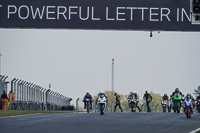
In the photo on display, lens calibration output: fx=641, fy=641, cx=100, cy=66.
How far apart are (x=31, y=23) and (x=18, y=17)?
1.91 feet

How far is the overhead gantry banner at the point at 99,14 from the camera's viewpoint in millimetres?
25875

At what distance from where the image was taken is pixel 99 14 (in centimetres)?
2598

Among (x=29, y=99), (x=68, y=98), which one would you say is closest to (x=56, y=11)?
(x=29, y=99)

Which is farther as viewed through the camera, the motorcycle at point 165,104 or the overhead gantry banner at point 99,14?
the motorcycle at point 165,104

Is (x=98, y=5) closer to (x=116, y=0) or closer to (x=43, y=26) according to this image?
(x=116, y=0)

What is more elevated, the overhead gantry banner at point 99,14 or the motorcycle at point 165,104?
the overhead gantry banner at point 99,14

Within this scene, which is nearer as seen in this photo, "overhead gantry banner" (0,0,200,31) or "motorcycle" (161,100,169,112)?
"overhead gantry banner" (0,0,200,31)

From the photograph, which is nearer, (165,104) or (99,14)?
(99,14)

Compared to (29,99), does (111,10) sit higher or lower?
higher

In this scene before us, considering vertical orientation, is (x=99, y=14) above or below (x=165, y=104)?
above

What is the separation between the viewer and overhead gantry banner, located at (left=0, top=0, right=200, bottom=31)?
2588 centimetres

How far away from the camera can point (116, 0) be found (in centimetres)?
2616

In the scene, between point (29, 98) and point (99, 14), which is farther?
point (29, 98)

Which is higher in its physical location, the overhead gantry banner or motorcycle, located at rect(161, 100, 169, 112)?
the overhead gantry banner
